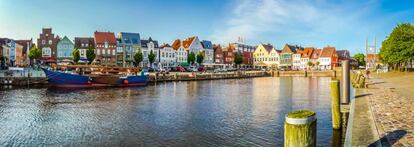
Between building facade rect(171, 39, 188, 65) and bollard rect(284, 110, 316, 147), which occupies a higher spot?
building facade rect(171, 39, 188, 65)

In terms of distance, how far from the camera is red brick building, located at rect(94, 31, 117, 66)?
3551 inches

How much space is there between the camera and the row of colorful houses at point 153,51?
293ft

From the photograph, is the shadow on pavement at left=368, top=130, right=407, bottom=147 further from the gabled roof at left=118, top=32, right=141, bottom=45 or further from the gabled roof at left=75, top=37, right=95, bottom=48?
the gabled roof at left=118, top=32, right=141, bottom=45

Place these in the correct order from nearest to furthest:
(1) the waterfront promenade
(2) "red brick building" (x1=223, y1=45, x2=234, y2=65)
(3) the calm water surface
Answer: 1. (1) the waterfront promenade
2. (3) the calm water surface
3. (2) "red brick building" (x1=223, y1=45, x2=234, y2=65)

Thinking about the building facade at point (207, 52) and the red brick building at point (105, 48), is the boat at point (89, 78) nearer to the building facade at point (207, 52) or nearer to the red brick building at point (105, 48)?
the red brick building at point (105, 48)

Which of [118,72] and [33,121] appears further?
[118,72]

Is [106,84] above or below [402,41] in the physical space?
below

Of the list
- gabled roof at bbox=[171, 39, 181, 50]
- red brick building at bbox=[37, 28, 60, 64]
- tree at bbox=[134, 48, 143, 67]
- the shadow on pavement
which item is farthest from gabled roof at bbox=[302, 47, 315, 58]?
the shadow on pavement

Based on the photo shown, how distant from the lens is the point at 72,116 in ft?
68.4

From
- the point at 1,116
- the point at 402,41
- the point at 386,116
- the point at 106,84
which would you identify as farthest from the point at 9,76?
the point at 402,41

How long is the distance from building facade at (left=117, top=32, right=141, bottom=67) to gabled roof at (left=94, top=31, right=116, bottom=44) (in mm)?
2397

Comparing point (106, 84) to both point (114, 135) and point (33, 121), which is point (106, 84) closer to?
A: point (33, 121)

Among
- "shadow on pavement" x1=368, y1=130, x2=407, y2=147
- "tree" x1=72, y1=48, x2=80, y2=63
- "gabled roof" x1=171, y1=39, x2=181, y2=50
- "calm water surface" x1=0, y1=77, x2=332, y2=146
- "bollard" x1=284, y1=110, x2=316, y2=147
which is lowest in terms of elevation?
"calm water surface" x1=0, y1=77, x2=332, y2=146

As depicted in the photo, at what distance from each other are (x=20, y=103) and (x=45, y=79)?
2326 cm
